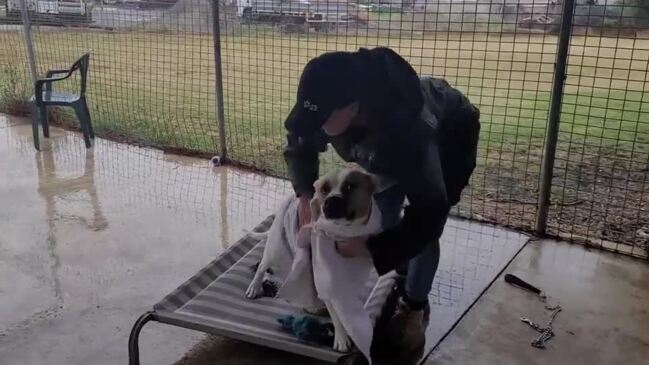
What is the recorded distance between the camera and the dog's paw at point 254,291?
2221 mm

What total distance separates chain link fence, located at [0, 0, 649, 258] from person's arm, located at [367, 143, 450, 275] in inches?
66.0

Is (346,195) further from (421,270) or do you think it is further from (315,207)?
(421,270)

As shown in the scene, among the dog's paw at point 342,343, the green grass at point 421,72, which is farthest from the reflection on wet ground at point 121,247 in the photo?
the green grass at point 421,72

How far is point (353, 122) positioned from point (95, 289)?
62.0 inches

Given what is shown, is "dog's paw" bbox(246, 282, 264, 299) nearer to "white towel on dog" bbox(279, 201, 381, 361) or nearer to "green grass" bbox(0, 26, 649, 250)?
"white towel on dog" bbox(279, 201, 381, 361)

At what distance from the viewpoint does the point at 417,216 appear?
1.67 meters

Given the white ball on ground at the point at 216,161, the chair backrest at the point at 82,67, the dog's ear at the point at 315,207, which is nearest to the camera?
the dog's ear at the point at 315,207

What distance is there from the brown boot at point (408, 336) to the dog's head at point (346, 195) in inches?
22.1

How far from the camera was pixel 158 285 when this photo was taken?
2.66 meters

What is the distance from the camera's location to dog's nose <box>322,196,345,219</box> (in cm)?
172

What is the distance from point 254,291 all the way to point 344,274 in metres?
0.50

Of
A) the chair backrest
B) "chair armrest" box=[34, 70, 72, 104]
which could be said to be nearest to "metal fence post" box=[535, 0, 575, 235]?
the chair backrest

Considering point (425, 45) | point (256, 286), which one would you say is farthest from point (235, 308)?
point (425, 45)

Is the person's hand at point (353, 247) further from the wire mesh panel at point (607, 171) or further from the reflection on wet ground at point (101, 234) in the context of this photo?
the wire mesh panel at point (607, 171)
